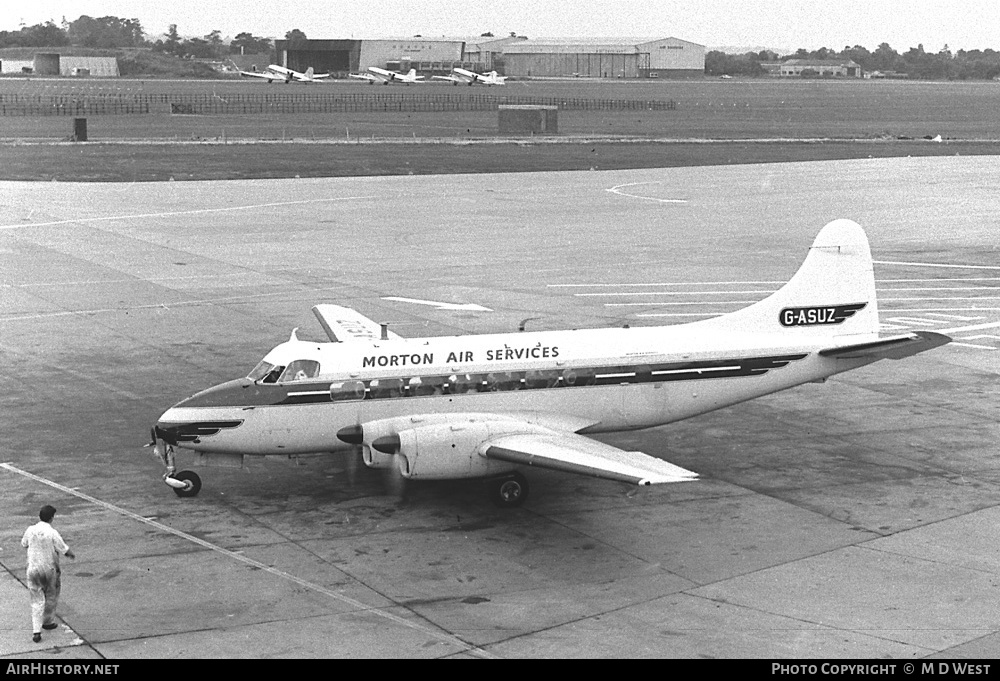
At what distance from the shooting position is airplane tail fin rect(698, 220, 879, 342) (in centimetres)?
2969

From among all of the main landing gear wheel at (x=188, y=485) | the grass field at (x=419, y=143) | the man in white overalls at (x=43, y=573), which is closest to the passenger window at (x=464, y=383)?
the main landing gear wheel at (x=188, y=485)

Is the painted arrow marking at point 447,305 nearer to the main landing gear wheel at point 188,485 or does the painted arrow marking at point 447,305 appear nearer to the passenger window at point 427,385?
the passenger window at point 427,385

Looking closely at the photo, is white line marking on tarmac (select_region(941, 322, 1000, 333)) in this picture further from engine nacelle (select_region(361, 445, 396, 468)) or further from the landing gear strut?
the landing gear strut

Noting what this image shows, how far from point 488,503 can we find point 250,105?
159 metres

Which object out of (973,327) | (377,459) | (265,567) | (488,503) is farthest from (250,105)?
(265,567)

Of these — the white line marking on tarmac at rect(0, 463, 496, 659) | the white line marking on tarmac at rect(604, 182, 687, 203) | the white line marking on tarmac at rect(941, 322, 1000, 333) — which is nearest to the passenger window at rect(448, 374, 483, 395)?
the white line marking on tarmac at rect(0, 463, 496, 659)

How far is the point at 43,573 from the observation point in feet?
63.7

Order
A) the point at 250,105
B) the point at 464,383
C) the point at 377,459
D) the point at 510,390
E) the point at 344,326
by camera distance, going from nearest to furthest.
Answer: the point at 377,459 < the point at 464,383 < the point at 510,390 < the point at 344,326 < the point at 250,105

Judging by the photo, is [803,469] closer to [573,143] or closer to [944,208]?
[944,208]

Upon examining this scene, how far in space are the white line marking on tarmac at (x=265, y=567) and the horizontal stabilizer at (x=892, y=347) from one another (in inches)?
534

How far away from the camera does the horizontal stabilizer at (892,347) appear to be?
2889 cm

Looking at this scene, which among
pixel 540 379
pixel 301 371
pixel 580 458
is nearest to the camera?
pixel 580 458

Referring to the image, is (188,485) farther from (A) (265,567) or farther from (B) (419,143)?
(B) (419,143)

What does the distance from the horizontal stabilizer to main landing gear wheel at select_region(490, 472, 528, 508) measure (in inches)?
327
